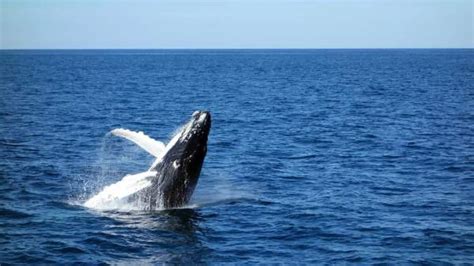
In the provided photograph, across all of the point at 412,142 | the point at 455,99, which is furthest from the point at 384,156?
the point at 455,99

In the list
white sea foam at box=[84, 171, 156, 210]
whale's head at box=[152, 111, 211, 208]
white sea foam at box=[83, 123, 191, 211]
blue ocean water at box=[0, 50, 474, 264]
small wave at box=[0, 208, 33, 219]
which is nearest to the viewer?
blue ocean water at box=[0, 50, 474, 264]

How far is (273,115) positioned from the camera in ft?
185

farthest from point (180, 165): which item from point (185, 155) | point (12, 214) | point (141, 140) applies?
point (12, 214)

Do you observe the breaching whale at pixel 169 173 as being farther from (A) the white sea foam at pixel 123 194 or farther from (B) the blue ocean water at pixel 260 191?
(B) the blue ocean water at pixel 260 191

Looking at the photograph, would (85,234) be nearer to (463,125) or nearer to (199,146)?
(199,146)

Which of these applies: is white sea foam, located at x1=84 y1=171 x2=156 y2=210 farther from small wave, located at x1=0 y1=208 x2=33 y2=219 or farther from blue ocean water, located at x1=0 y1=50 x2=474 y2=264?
small wave, located at x1=0 y1=208 x2=33 y2=219

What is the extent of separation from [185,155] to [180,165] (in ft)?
1.23

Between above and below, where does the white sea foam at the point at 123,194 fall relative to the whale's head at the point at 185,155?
below

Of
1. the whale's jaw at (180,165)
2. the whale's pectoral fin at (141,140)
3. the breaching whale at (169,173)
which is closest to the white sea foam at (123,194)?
the breaching whale at (169,173)

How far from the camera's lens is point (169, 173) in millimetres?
21203

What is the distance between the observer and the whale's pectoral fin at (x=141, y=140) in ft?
70.7

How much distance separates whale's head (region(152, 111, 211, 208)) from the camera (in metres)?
21.0

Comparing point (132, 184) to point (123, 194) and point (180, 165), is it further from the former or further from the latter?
point (180, 165)

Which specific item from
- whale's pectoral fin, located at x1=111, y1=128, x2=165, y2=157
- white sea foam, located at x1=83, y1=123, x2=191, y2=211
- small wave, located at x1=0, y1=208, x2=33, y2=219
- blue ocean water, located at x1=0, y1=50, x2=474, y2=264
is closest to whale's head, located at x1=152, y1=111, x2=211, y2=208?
white sea foam, located at x1=83, y1=123, x2=191, y2=211
